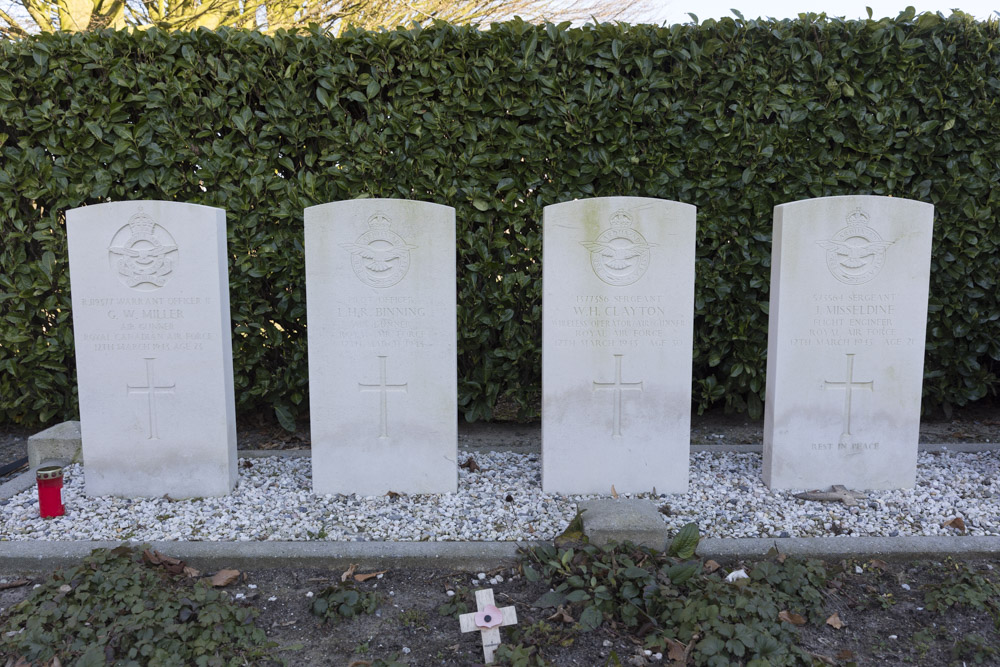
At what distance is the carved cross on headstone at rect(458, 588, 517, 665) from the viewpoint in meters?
2.48

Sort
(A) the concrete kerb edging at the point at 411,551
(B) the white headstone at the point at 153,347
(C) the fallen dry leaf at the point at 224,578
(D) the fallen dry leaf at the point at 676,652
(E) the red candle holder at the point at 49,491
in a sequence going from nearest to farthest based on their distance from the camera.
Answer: (D) the fallen dry leaf at the point at 676,652
(C) the fallen dry leaf at the point at 224,578
(A) the concrete kerb edging at the point at 411,551
(E) the red candle holder at the point at 49,491
(B) the white headstone at the point at 153,347

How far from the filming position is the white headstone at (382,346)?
12.5ft

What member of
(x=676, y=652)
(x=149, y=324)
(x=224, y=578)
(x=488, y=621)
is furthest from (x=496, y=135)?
(x=676, y=652)

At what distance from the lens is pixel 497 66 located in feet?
15.6

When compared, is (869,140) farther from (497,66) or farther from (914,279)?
(497,66)

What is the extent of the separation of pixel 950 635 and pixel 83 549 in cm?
362

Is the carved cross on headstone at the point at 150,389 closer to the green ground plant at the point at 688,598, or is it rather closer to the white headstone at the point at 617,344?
the white headstone at the point at 617,344

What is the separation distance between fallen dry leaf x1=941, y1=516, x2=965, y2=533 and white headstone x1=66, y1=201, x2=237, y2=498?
376cm

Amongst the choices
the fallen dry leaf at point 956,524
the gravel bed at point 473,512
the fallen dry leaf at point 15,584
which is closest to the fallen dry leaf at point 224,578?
the gravel bed at point 473,512

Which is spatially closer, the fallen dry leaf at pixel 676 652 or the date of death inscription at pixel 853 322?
the fallen dry leaf at pixel 676 652

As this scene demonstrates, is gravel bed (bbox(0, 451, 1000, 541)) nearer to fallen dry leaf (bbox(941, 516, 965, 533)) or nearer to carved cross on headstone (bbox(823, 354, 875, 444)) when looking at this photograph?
fallen dry leaf (bbox(941, 516, 965, 533))

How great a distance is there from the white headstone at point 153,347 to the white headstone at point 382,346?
0.52m

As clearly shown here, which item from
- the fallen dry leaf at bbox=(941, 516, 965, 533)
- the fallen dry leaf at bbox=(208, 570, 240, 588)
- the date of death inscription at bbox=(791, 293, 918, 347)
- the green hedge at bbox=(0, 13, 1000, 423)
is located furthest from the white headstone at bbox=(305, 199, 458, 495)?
the fallen dry leaf at bbox=(941, 516, 965, 533)

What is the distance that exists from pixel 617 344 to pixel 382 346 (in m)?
1.30
